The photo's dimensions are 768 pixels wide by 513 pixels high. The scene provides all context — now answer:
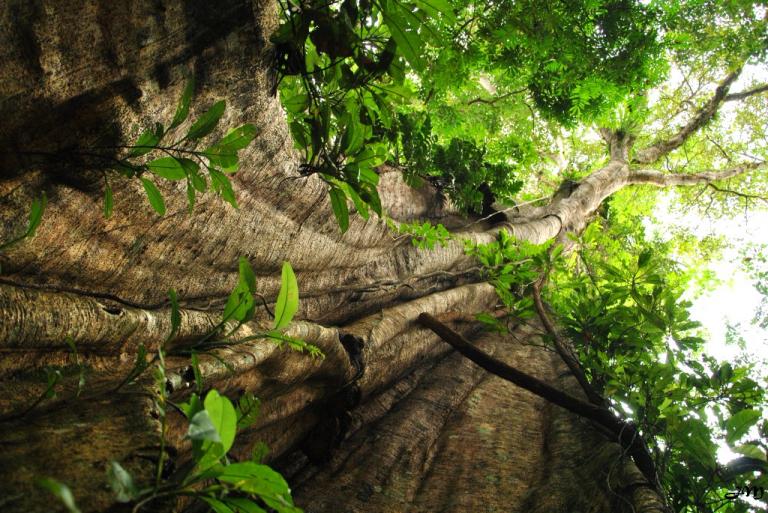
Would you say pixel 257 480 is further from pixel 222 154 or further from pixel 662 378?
pixel 662 378

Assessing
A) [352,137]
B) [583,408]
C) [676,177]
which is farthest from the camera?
[676,177]

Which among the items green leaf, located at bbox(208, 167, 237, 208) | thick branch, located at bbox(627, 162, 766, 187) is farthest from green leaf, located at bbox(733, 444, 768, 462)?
thick branch, located at bbox(627, 162, 766, 187)

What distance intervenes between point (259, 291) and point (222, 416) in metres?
1.03

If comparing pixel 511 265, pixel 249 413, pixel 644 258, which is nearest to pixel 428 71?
pixel 511 265

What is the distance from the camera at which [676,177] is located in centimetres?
674

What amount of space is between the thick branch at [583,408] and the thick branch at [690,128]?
6.00 metres

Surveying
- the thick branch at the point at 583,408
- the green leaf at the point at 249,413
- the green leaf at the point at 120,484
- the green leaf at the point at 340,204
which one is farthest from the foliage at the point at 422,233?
the green leaf at the point at 120,484

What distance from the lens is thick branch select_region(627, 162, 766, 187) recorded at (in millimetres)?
6355

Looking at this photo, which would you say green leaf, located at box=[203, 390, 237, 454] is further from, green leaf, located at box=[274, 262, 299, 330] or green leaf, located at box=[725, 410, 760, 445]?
green leaf, located at box=[725, 410, 760, 445]

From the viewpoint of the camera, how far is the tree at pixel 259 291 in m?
0.84

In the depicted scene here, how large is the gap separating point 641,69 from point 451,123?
1402mm

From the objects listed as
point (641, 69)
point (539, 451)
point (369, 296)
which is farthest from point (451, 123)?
point (539, 451)

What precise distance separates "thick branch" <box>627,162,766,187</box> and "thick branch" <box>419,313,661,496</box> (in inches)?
207

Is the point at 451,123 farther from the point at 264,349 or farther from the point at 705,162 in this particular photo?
the point at 705,162
